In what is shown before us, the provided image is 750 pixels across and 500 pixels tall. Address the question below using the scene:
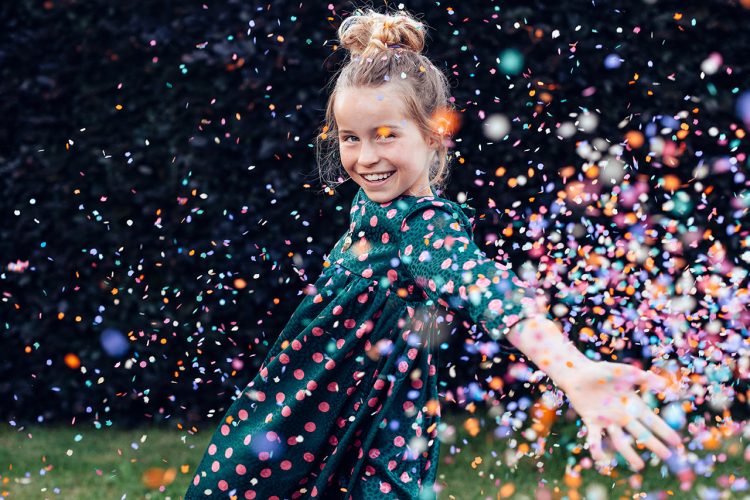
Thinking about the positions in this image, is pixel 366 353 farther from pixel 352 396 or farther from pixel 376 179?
pixel 376 179

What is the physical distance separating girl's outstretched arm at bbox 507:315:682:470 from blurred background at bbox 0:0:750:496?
2314 millimetres

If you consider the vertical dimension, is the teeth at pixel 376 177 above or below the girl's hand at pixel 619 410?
above

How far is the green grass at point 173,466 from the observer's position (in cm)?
400

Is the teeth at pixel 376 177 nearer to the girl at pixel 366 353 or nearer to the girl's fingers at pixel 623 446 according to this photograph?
the girl at pixel 366 353

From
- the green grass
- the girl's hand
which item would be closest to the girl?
the girl's hand

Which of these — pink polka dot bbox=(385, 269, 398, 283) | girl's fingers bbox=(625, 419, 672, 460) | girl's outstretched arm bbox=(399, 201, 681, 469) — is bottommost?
girl's fingers bbox=(625, 419, 672, 460)

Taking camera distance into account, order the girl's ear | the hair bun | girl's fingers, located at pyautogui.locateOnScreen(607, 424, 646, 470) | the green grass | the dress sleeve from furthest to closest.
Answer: the green grass < the hair bun < the girl's ear < the dress sleeve < girl's fingers, located at pyautogui.locateOnScreen(607, 424, 646, 470)

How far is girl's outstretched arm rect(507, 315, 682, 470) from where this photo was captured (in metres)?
1.47

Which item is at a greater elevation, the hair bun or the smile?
the hair bun

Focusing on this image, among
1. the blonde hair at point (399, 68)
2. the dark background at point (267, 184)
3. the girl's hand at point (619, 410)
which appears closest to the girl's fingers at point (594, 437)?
the girl's hand at point (619, 410)

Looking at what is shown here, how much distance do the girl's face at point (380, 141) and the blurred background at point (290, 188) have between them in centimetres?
153

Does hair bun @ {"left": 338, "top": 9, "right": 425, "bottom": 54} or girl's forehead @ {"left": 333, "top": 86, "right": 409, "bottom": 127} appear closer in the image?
girl's forehead @ {"left": 333, "top": 86, "right": 409, "bottom": 127}

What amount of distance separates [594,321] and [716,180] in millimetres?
996

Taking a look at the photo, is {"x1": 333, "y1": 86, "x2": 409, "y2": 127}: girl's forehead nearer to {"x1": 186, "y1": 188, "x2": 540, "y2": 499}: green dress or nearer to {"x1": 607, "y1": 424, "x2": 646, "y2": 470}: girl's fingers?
{"x1": 186, "y1": 188, "x2": 540, "y2": 499}: green dress
